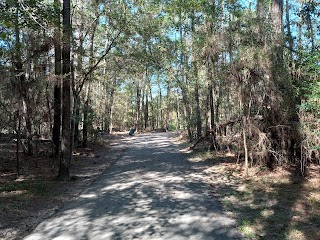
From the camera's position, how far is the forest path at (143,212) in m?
5.62

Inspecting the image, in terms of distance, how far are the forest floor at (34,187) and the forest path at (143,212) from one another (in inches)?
14.6

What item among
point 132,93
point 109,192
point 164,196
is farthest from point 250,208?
point 132,93

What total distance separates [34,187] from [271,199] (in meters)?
6.55

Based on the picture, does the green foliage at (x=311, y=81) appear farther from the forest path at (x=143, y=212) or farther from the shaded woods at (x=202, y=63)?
the forest path at (x=143, y=212)

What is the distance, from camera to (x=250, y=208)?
7191 mm

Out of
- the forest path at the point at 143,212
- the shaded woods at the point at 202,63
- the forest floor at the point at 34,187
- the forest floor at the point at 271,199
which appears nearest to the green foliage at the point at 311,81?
the shaded woods at the point at 202,63

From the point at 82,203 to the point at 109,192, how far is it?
1152 millimetres

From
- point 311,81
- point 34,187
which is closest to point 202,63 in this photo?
point 311,81

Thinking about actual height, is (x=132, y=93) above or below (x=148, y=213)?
above

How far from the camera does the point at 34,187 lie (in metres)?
9.18

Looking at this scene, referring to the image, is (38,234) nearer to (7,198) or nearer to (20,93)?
(7,198)

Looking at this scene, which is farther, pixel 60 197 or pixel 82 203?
pixel 60 197

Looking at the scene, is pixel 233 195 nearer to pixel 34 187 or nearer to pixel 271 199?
pixel 271 199

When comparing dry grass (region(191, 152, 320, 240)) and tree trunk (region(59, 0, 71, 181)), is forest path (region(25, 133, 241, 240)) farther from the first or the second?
tree trunk (region(59, 0, 71, 181))
